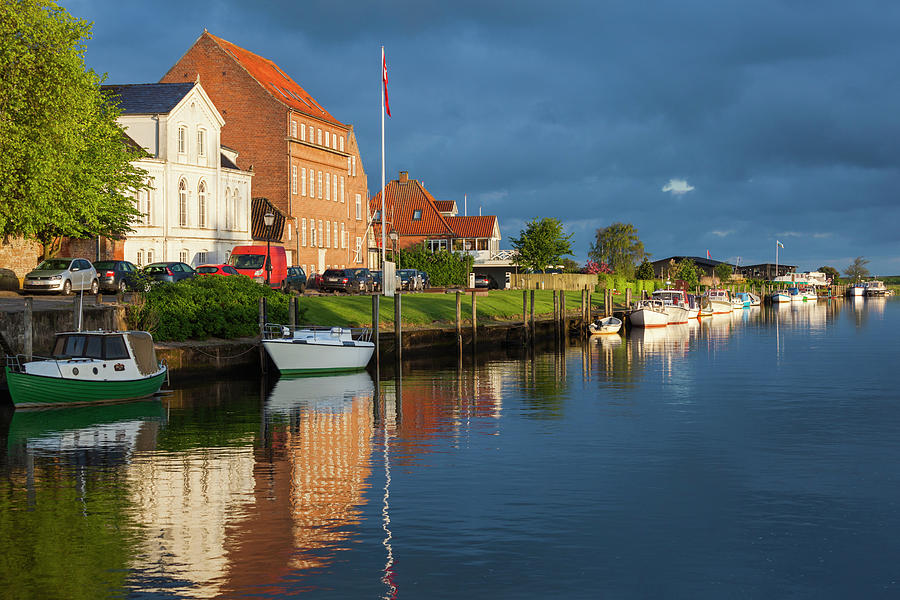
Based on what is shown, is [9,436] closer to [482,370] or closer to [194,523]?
[194,523]

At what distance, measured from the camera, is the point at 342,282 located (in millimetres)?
69438

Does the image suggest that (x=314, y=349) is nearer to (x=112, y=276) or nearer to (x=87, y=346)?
(x=87, y=346)

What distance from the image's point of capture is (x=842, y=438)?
2817 centimetres

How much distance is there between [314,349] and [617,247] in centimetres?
11732

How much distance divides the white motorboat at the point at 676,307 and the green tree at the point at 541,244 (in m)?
14.8

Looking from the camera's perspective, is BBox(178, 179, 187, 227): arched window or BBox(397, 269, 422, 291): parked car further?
BBox(397, 269, 422, 291): parked car

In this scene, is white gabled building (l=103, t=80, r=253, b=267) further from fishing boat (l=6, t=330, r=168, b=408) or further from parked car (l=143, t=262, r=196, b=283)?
fishing boat (l=6, t=330, r=168, b=408)

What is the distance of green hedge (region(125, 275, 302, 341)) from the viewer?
134 ft

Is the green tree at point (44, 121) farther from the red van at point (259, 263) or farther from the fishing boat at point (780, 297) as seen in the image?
the fishing boat at point (780, 297)

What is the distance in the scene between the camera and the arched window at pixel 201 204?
74.2 meters

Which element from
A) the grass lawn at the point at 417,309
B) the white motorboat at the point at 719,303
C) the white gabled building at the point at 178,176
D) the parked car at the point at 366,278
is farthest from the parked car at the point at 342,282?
the white motorboat at the point at 719,303

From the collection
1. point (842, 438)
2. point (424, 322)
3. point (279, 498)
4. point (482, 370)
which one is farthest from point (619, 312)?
point (279, 498)

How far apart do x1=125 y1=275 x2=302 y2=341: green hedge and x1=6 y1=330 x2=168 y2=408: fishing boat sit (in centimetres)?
598

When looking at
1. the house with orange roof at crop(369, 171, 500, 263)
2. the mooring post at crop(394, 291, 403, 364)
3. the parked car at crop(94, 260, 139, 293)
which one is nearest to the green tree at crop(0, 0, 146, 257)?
the parked car at crop(94, 260, 139, 293)
